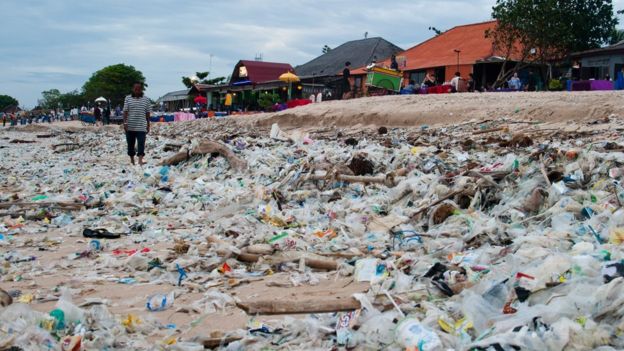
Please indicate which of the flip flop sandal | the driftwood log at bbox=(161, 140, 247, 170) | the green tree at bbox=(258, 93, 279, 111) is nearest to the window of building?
the green tree at bbox=(258, 93, 279, 111)

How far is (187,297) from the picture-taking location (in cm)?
305

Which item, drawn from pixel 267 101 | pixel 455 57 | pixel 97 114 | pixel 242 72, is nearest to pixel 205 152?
pixel 267 101

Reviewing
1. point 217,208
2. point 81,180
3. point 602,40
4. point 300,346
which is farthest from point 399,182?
point 602,40

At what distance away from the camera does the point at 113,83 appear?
58719 millimetres

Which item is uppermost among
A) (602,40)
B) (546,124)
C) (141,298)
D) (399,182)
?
(602,40)

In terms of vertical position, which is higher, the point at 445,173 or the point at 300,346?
the point at 445,173

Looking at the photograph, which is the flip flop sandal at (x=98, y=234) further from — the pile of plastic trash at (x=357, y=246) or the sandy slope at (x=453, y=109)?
the sandy slope at (x=453, y=109)

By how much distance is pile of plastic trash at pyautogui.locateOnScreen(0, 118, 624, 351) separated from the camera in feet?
7.50

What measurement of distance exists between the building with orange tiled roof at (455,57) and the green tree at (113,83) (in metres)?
38.4

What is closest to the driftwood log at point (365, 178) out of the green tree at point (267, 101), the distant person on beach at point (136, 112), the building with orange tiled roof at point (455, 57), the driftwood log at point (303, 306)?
the driftwood log at point (303, 306)

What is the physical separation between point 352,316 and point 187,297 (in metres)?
1.02

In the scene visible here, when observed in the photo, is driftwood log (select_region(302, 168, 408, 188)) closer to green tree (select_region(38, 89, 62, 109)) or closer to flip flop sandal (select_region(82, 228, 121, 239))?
flip flop sandal (select_region(82, 228, 121, 239))

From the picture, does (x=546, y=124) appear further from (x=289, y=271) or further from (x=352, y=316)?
(x=352, y=316)

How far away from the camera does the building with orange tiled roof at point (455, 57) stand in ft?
71.3
